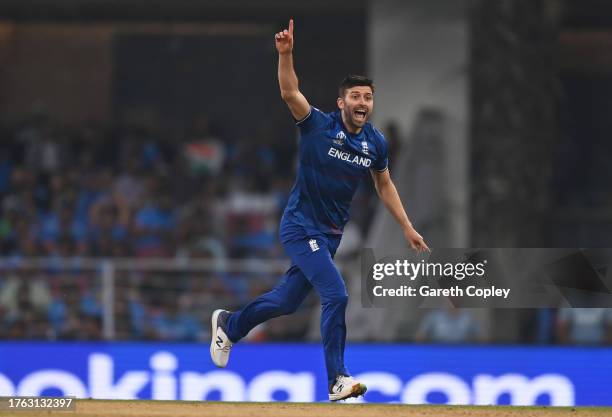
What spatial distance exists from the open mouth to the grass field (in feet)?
6.38

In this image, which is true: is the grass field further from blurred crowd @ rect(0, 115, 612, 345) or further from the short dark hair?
blurred crowd @ rect(0, 115, 612, 345)

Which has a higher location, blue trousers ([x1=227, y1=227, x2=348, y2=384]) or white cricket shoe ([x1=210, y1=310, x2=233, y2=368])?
blue trousers ([x1=227, y1=227, x2=348, y2=384])

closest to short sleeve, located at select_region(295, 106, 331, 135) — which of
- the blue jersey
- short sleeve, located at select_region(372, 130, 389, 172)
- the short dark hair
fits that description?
the blue jersey

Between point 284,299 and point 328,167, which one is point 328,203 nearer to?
point 328,167

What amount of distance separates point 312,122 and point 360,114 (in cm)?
30

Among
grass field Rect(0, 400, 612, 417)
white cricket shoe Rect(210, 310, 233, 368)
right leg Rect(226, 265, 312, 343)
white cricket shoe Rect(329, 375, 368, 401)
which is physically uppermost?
right leg Rect(226, 265, 312, 343)

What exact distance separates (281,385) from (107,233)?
4.76 m

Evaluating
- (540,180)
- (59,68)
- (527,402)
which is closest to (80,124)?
(59,68)

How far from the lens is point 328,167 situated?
9328 millimetres

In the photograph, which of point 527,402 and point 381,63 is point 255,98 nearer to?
point 381,63

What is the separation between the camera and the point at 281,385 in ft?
42.6

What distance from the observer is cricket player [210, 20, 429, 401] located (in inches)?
364

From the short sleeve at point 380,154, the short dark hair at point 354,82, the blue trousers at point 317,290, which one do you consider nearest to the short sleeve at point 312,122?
the short dark hair at point 354,82

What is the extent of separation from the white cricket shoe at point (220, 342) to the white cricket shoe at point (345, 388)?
101cm
